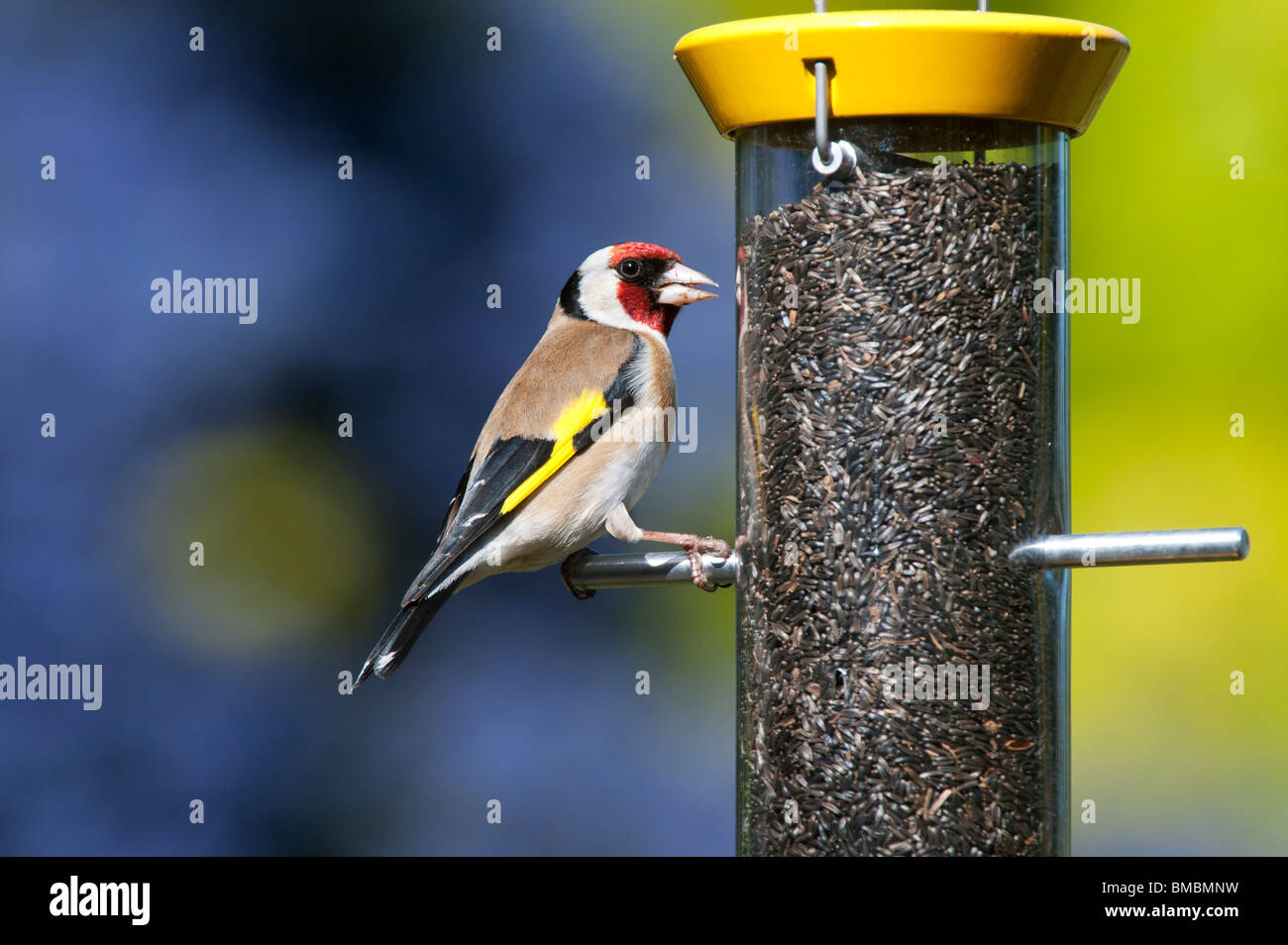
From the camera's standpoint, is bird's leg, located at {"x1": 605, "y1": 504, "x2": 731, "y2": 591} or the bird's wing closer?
bird's leg, located at {"x1": 605, "y1": 504, "x2": 731, "y2": 591}

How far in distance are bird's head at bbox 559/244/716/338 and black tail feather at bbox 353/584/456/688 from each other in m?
1.08

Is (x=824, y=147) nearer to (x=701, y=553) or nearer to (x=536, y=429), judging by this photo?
(x=701, y=553)

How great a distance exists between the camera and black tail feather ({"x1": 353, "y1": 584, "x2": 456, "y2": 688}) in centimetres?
427

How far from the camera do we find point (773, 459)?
359cm

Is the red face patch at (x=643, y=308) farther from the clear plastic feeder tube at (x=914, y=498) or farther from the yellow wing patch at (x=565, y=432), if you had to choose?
the clear plastic feeder tube at (x=914, y=498)

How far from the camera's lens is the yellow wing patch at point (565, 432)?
4.59 meters

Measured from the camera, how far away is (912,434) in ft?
11.2

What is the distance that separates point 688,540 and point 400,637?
0.81 metres

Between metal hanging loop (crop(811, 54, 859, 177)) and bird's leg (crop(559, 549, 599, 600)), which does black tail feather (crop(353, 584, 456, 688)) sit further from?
metal hanging loop (crop(811, 54, 859, 177))


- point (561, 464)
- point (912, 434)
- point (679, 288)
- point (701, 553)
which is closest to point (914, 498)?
point (912, 434)

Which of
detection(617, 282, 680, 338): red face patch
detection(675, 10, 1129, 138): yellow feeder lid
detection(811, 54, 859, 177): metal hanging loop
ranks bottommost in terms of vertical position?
detection(617, 282, 680, 338): red face patch

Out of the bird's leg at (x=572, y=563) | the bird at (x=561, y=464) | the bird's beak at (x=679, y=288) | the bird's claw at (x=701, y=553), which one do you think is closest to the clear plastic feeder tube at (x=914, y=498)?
the bird's claw at (x=701, y=553)

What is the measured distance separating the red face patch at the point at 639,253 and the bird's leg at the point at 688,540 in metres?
0.82

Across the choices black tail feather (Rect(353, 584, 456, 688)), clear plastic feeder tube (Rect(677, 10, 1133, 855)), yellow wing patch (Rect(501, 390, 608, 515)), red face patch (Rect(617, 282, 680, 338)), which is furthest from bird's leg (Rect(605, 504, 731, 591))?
red face patch (Rect(617, 282, 680, 338))
